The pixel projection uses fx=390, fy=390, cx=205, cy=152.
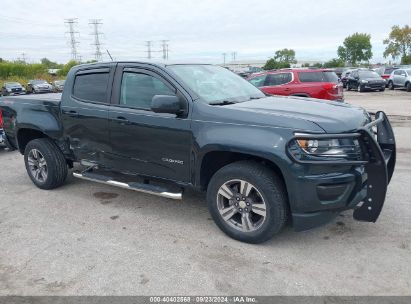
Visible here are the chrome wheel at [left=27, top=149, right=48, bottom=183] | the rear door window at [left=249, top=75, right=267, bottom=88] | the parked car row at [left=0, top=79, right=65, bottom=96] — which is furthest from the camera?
the parked car row at [left=0, top=79, right=65, bottom=96]

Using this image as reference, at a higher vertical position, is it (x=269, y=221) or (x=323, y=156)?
(x=323, y=156)

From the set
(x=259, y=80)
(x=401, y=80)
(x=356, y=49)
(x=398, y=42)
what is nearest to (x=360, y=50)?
(x=356, y=49)

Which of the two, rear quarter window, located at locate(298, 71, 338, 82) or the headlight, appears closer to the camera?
the headlight

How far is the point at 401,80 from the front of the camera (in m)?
25.4

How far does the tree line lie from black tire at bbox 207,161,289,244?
69.5 metres

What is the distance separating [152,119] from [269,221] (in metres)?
1.66

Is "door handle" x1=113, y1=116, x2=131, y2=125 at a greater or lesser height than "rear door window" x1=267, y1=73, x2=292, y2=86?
greater

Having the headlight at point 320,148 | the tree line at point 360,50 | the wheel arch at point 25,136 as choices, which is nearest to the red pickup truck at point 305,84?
the wheel arch at point 25,136

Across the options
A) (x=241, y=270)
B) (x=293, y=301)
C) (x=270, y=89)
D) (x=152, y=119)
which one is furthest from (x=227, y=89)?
(x=270, y=89)

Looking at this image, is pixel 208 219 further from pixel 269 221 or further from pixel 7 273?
pixel 7 273

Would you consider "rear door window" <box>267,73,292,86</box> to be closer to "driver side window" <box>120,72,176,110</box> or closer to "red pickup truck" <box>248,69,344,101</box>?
"red pickup truck" <box>248,69,344,101</box>

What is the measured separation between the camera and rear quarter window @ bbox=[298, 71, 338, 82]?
39.1ft

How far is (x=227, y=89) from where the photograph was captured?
15.0 feet

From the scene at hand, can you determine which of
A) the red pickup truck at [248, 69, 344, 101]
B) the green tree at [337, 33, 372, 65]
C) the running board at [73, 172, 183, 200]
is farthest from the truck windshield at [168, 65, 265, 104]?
the green tree at [337, 33, 372, 65]
